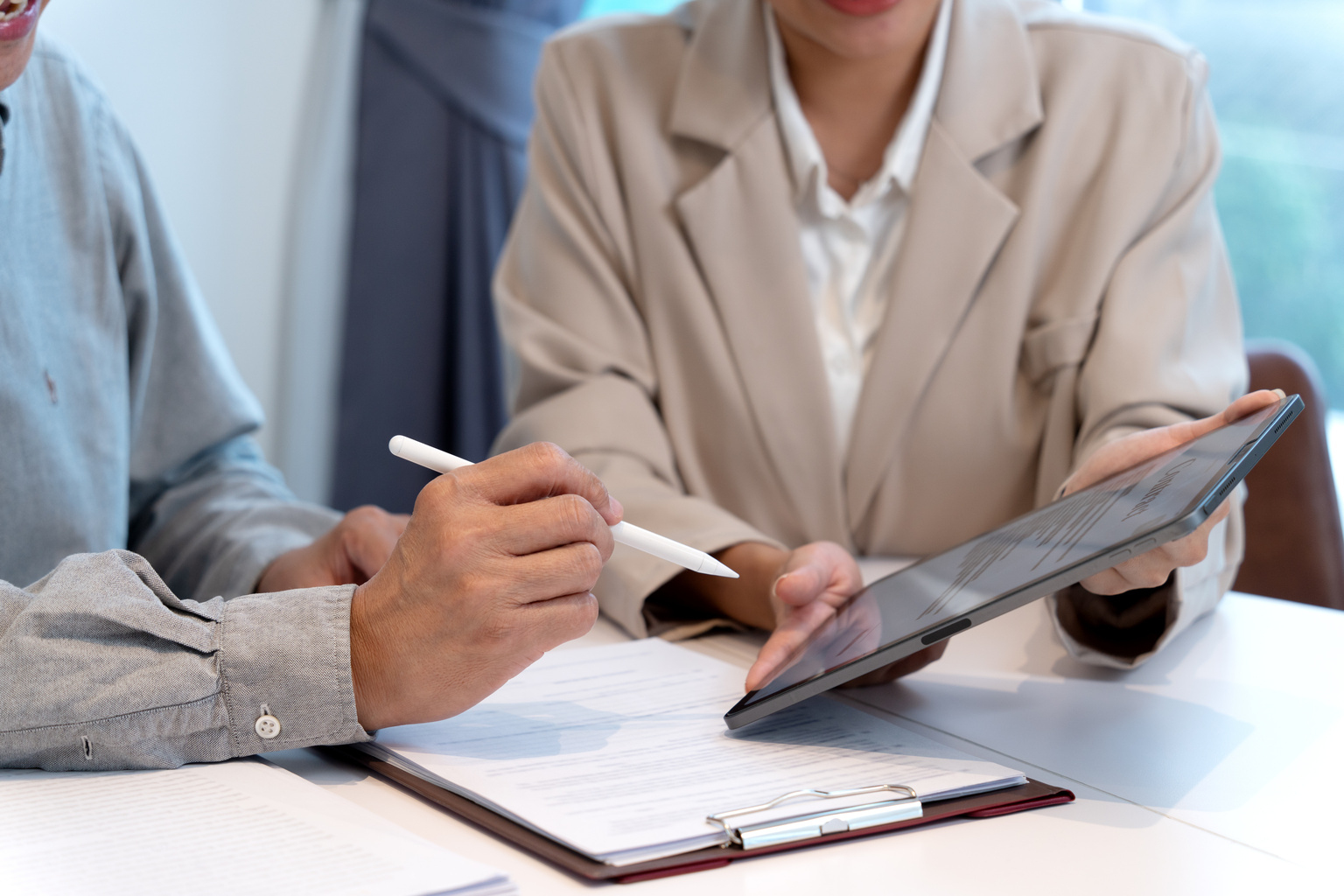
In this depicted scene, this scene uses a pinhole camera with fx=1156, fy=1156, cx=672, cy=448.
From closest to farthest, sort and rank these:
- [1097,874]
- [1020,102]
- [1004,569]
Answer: [1097,874]
[1004,569]
[1020,102]

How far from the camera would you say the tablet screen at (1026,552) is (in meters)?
0.59

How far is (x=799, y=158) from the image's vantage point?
1232 mm

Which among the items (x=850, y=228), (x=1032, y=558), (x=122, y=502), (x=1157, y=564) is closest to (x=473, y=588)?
(x=1032, y=558)

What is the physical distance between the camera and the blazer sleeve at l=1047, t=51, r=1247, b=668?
1059mm

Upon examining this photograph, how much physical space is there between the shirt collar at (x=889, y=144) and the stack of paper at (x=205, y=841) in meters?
0.86

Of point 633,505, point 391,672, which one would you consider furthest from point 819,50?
point 391,672

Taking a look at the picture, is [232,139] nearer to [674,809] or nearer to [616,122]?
[616,122]

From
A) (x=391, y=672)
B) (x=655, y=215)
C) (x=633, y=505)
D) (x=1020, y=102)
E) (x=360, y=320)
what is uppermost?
(x=1020, y=102)

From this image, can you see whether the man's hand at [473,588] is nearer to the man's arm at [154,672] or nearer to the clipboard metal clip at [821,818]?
the man's arm at [154,672]

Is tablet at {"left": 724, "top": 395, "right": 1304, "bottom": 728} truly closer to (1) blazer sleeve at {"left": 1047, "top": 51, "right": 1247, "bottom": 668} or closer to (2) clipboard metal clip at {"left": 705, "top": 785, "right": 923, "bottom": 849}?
→ (2) clipboard metal clip at {"left": 705, "top": 785, "right": 923, "bottom": 849}

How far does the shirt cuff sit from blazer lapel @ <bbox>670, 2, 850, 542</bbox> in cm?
68

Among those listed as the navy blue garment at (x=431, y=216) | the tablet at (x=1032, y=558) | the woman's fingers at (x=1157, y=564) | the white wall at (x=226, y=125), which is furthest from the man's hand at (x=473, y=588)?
the white wall at (x=226, y=125)

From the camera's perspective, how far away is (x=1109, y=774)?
2.17 feet

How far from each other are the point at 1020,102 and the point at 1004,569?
0.70 m
